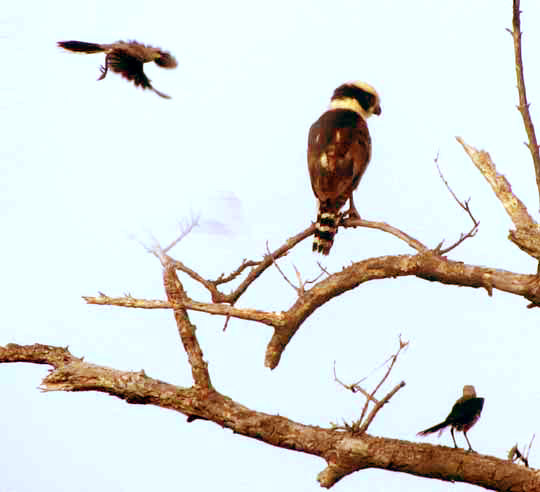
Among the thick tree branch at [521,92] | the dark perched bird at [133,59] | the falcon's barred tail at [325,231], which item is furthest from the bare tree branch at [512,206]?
the dark perched bird at [133,59]

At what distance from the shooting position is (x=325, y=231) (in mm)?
7336

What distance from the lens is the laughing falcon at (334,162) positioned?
7402 millimetres

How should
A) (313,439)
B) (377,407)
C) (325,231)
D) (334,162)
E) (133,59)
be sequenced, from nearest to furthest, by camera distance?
1. (377,407)
2. (313,439)
3. (133,59)
4. (325,231)
5. (334,162)

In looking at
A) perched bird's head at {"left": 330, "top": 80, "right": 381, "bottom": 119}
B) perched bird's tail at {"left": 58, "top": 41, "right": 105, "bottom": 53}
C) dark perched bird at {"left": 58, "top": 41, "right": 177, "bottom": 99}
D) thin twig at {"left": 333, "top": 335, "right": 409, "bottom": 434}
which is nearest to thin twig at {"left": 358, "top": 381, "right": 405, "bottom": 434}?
thin twig at {"left": 333, "top": 335, "right": 409, "bottom": 434}

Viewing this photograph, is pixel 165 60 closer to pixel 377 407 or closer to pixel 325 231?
pixel 325 231

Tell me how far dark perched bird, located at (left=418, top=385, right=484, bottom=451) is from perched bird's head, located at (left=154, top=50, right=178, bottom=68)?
3.02 meters

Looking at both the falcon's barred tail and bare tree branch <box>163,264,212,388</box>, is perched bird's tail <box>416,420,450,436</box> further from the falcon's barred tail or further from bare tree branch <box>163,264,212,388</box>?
the falcon's barred tail

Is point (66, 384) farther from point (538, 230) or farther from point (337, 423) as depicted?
point (538, 230)

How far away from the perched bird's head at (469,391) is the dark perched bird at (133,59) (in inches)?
114

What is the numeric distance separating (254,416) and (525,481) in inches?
63.5

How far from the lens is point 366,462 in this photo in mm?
5797

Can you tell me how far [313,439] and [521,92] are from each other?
232 cm

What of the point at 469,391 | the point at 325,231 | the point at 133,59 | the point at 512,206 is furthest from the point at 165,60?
the point at 469,391

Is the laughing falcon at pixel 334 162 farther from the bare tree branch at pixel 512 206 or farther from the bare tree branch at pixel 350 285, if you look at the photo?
the bare tree branch at pixel 512 206
